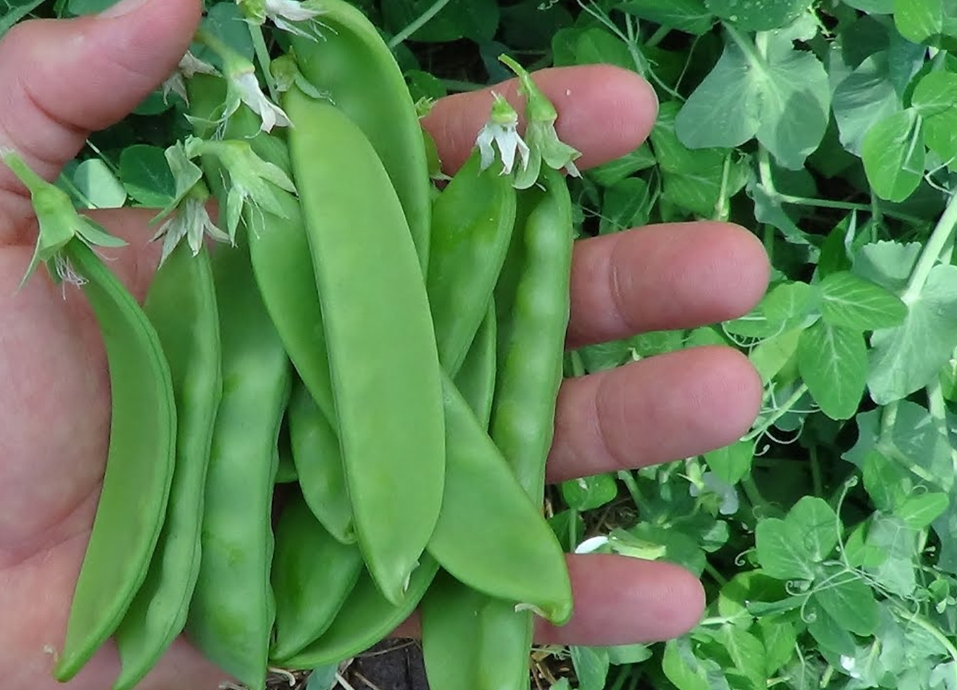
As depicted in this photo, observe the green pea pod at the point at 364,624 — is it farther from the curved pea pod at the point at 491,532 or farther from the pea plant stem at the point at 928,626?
the pea plant stem at the point at 928,626

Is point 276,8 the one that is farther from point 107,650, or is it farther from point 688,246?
point 107,650

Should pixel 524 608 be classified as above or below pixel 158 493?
below

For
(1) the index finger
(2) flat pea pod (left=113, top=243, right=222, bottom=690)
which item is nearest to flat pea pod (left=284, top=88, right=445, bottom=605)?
(2) flat pea pod (left=113, top=243, right=222, bottom=690)

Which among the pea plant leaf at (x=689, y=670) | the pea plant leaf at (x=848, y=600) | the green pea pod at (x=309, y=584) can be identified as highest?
the green pea pod at (x=309, y=584)

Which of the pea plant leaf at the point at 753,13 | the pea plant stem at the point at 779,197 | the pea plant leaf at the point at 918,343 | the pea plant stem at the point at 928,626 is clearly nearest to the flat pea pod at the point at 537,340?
the pea plant leaf at the point at 753,13

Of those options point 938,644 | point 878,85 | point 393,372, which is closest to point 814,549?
point 938,644

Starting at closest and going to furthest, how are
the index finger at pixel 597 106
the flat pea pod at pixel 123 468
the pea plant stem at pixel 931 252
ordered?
the flat pea pod at pixel 123 468 → the index finger at pixel 597 106 → the pea plant stem at pixel 931 252
